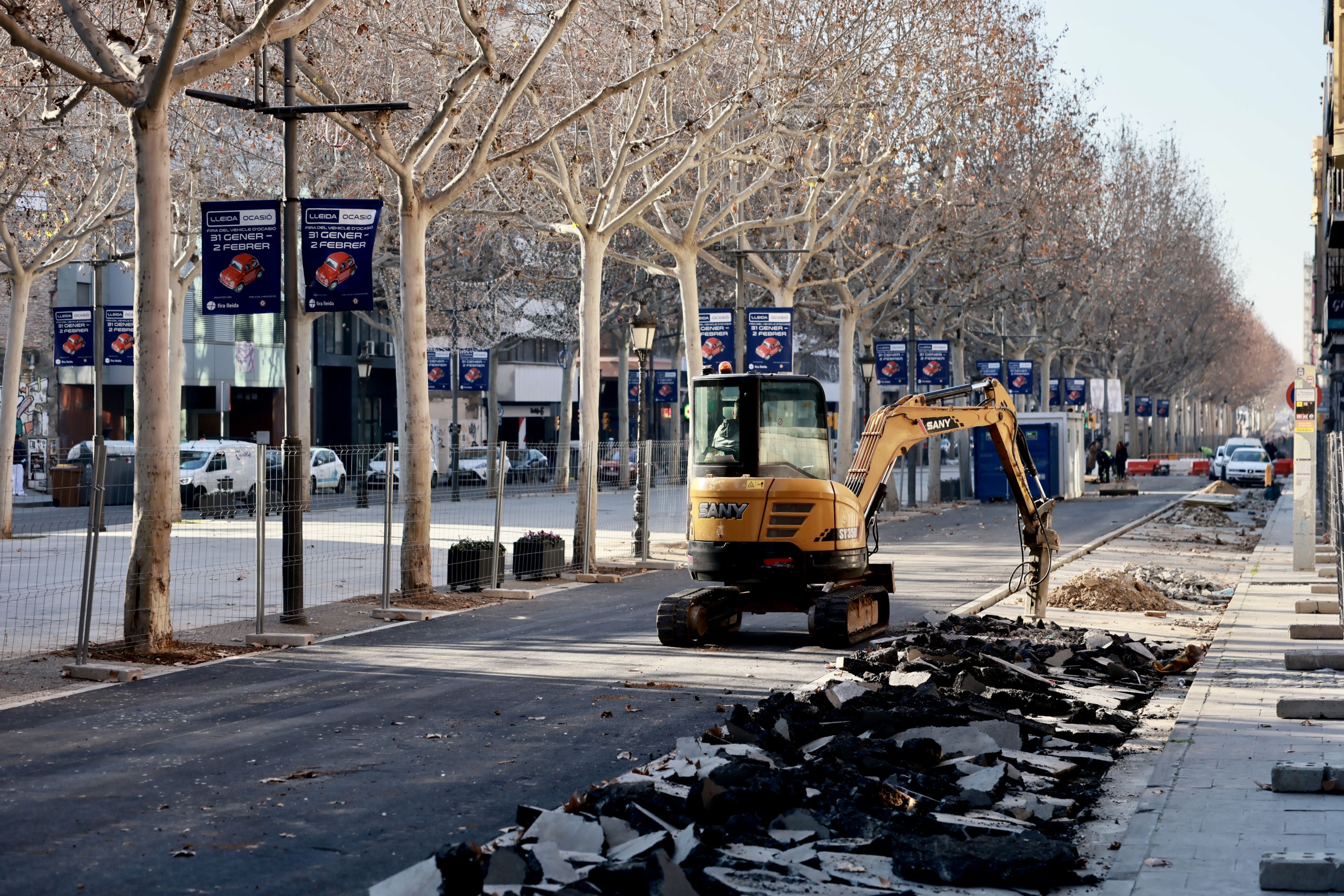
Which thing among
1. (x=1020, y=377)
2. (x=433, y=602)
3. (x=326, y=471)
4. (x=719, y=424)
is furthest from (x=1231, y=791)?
(x=1020, y=377)

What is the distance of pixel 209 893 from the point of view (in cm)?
674

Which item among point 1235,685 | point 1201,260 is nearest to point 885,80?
point 1235,685

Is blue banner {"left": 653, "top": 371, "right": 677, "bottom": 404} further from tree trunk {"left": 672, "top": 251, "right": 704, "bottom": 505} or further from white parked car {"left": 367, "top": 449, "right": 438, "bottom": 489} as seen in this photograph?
white parked car {"left": 367, "top": 449, "right": 438, "bottom": 489}

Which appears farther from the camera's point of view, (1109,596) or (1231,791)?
(1109,596)

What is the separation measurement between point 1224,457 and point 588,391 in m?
51.1

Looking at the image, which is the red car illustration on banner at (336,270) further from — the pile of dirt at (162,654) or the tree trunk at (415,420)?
the pile of dirt at (162,654)

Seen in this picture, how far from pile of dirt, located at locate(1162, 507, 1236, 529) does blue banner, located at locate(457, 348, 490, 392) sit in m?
21.8

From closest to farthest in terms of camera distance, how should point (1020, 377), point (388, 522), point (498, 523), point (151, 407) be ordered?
point (151, 407) → point (388, 522) → point (498, 523) → point (1020, 377)

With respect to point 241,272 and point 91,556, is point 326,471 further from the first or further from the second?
point 91,556

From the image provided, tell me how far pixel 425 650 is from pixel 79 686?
3408 millimetres

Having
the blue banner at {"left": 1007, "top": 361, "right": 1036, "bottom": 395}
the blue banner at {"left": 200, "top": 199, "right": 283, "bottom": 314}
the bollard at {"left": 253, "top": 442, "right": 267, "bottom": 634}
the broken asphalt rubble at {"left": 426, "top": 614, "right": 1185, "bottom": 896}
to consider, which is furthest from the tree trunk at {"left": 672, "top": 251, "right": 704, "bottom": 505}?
the blue banner at {"left": 1007, "top": 361, "right": 1036, "bottom": 395}

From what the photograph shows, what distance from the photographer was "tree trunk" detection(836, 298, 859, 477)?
123 feet

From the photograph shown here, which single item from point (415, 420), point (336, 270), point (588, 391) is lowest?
point (415, 420)

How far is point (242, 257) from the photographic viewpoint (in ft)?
54.6
